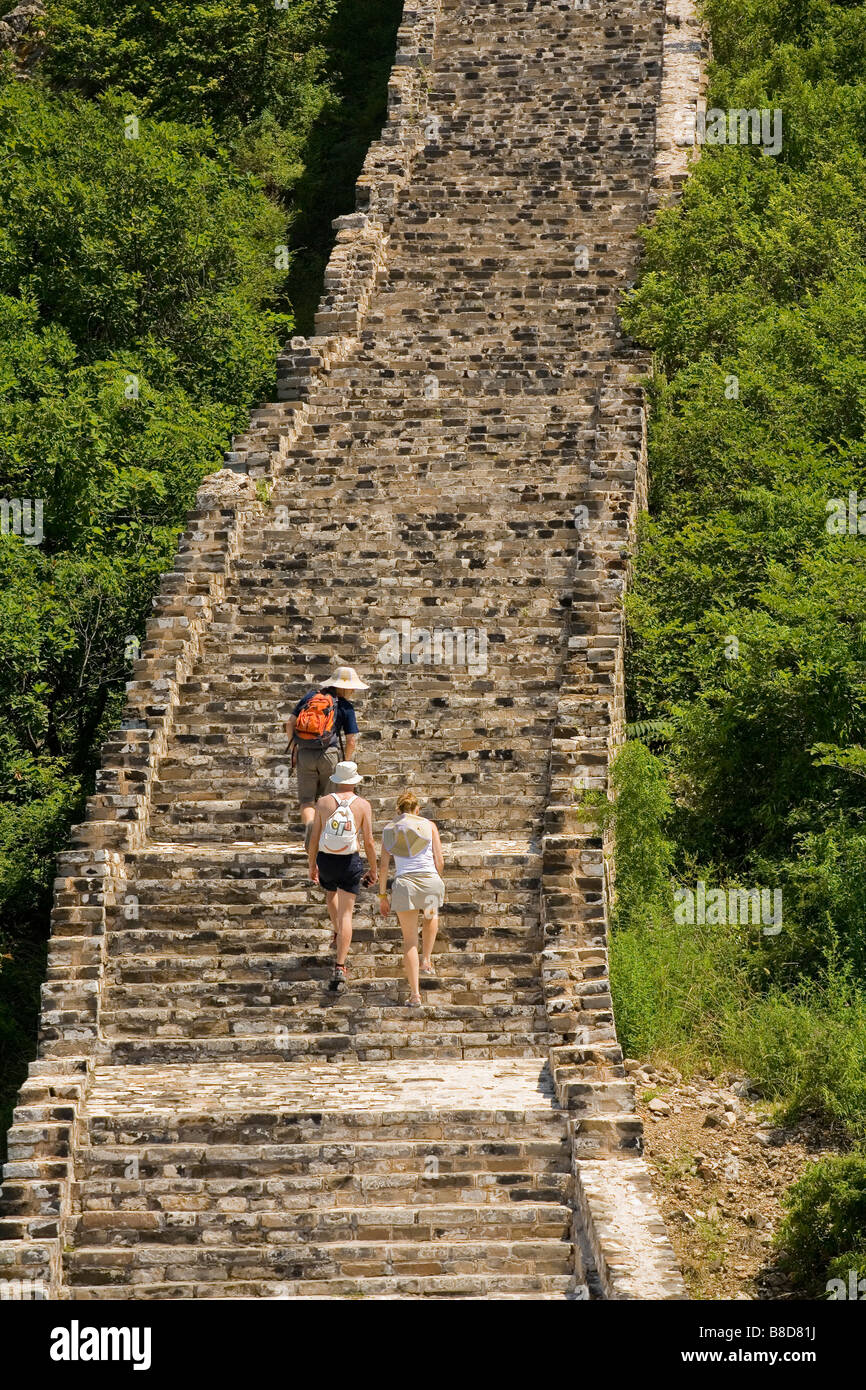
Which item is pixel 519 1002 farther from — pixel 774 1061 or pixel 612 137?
pixel 612 137

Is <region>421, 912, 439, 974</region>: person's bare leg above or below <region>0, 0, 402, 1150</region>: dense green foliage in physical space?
below

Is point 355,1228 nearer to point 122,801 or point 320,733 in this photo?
point 320,733

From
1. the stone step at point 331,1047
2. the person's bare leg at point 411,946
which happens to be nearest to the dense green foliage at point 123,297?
the stone step at point 331,1047

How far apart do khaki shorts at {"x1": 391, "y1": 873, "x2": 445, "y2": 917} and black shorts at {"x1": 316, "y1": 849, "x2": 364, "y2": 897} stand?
0.82 ft

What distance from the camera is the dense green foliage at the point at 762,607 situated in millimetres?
12445

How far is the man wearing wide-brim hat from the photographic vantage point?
1239cm

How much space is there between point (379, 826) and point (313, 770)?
917 millimetres

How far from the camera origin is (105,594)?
17.1 meters

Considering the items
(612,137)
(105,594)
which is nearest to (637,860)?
(105,594)
